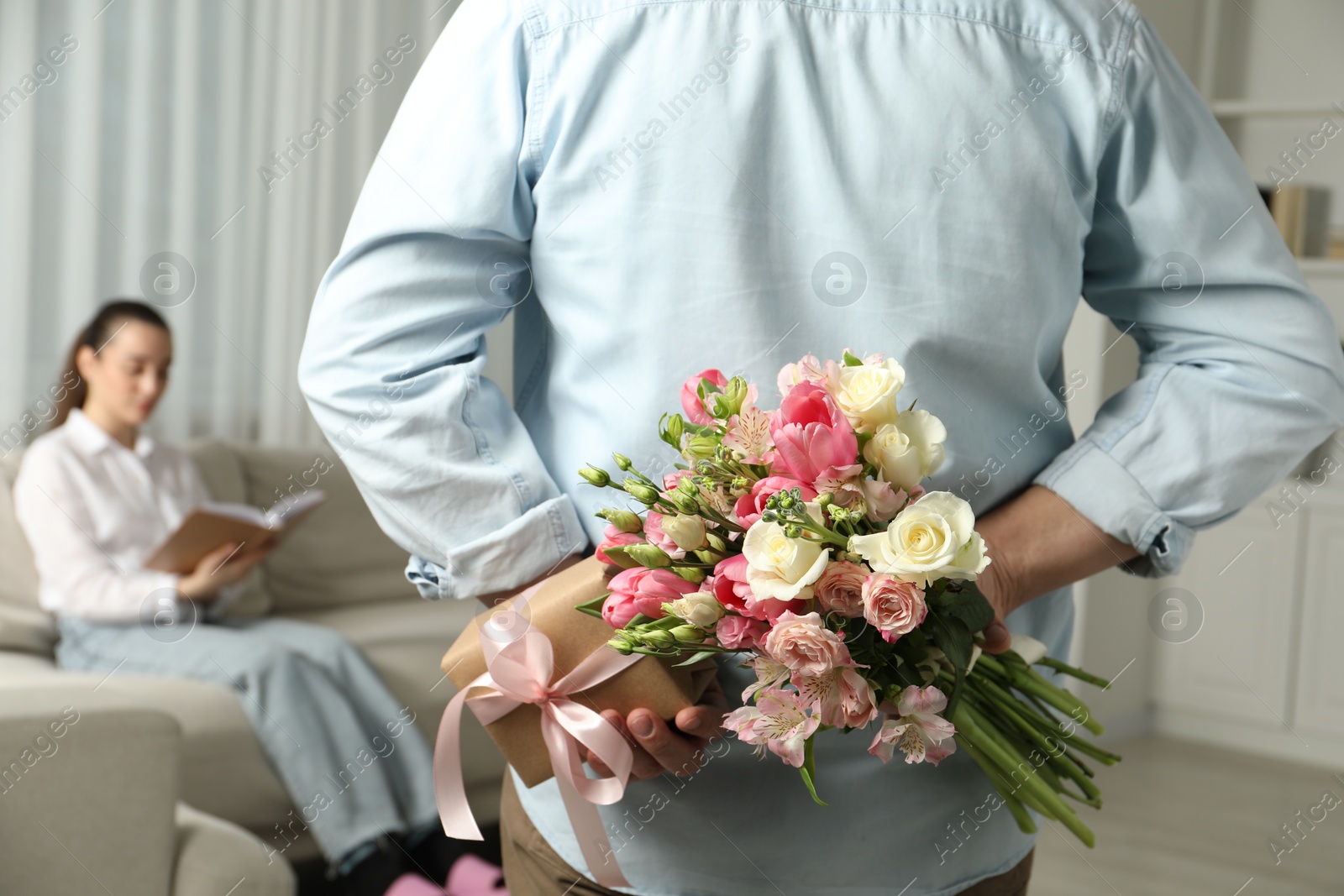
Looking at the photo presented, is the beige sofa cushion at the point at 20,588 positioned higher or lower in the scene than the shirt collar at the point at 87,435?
lower

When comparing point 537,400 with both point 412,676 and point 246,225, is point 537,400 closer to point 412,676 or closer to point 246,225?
point 412,676

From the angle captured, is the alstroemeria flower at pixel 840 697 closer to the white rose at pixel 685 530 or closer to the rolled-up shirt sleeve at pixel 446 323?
the white rose at pixel 685 530

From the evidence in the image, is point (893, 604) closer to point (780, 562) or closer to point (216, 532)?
point (780, 562)

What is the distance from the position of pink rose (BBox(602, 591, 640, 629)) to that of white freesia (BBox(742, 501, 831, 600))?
0.07 meters

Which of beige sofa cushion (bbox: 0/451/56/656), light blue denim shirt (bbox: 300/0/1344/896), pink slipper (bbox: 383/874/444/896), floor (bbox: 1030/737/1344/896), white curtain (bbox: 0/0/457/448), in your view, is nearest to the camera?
light blue denim shirt (bbox: 300/0/1344/896)

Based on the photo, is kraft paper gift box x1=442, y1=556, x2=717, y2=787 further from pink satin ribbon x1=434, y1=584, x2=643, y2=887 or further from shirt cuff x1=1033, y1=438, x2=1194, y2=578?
shirt cuff x1=1033, y1=438, x2=1194, y2=578

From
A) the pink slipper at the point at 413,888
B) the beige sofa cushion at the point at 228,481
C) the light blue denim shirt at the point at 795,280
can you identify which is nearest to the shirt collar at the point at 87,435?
the beige sofa cushion at the point at 228,481

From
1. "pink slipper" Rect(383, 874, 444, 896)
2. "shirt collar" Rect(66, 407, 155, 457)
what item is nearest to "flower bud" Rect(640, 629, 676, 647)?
"pink slipper" Rect(383, 874, 444, 896)

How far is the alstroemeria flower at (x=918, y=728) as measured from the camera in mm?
622

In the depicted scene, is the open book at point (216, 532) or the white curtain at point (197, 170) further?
the white curtain at point (197, 170)

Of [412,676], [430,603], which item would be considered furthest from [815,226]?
[430,603]

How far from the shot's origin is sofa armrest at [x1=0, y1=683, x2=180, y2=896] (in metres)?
1.42

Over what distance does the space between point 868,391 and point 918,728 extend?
187 millimetres

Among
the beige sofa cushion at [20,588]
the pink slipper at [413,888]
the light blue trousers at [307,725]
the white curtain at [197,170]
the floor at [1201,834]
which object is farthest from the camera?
the white curtain at [197,170]
